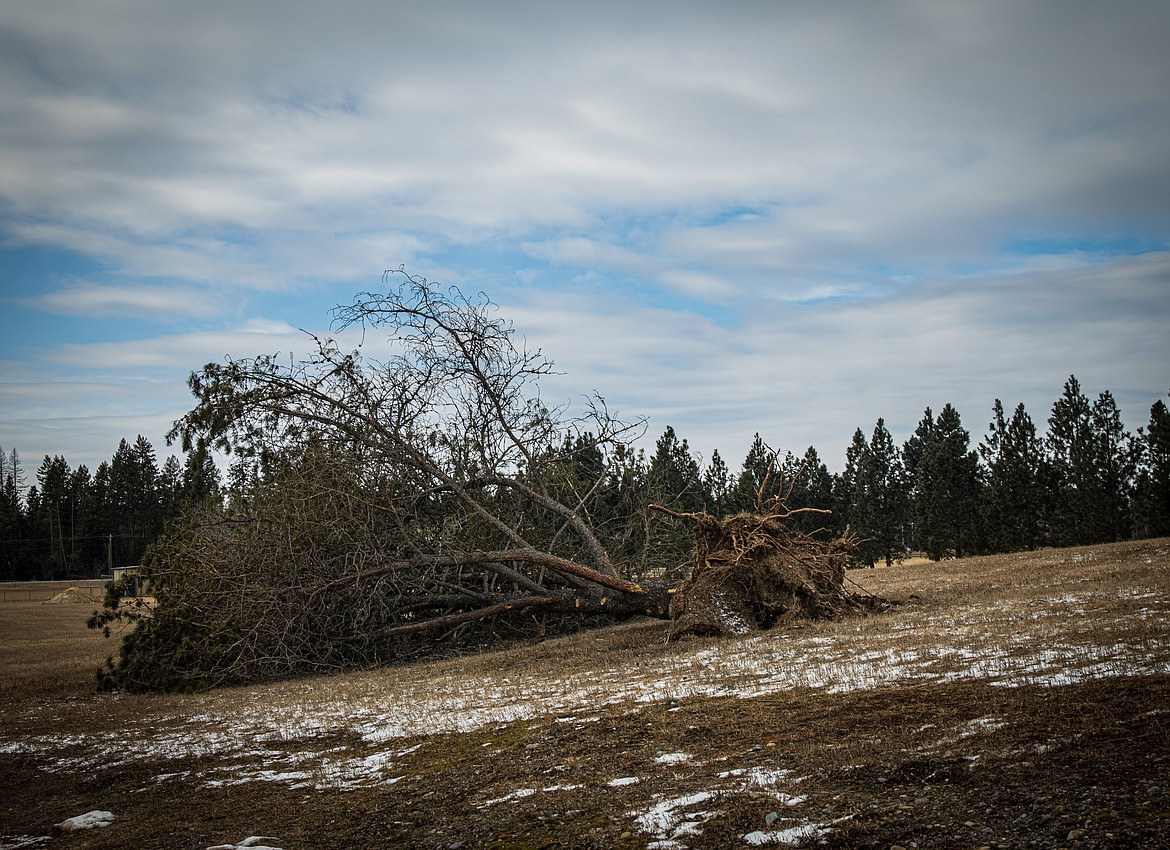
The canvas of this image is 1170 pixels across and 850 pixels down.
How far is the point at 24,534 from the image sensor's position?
71812 millimetres

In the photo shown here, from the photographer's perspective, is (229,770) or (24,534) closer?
(229,770)

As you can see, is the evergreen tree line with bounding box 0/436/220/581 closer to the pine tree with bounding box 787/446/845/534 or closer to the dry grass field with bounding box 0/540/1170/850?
the pine tree with bounding box 787/446/845/534

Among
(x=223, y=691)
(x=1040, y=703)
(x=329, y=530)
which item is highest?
(x=329, y=530)

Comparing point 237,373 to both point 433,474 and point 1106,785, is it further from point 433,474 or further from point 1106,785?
point 1106,785

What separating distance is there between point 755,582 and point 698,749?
521 cm

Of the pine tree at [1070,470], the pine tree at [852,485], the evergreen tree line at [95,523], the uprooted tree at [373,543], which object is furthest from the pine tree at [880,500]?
the evergreen tree line at [95,523]

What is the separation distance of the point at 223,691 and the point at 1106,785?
9.76m

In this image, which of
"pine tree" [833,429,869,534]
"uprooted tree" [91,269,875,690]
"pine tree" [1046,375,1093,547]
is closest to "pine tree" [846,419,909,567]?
"pine tree" [833,429,869,534]

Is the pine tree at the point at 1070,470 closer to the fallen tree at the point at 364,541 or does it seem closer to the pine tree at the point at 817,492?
the pine tree at the point at 817,492

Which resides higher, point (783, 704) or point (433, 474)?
point (433, 474)

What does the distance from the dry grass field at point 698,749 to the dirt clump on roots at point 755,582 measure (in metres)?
0.59

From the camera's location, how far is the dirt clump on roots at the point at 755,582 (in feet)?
29.8

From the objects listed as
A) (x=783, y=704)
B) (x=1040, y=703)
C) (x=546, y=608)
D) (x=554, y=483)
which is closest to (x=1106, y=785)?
(x=1040, y=703)

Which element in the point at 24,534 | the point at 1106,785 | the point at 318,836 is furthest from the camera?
the point at 24,534
